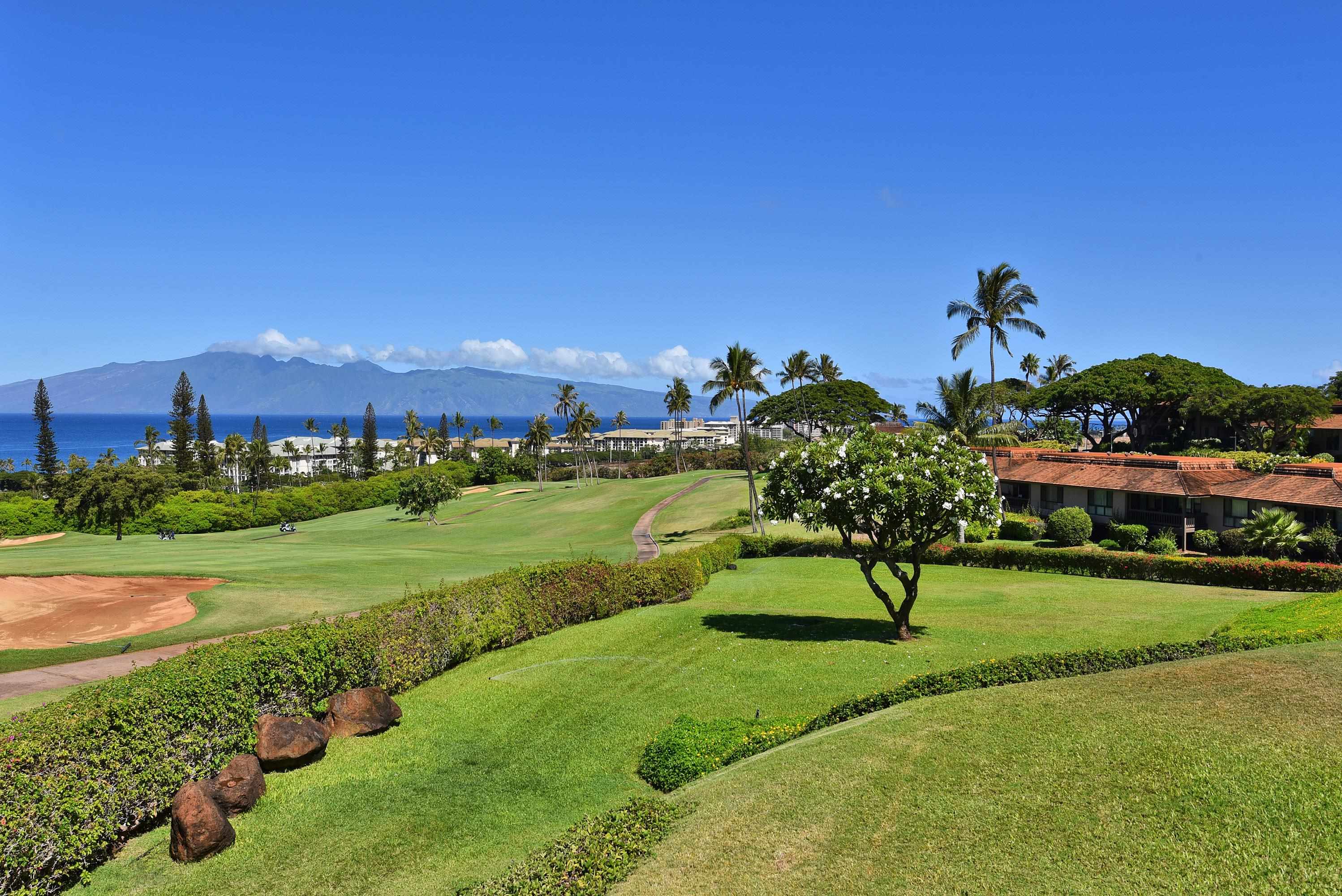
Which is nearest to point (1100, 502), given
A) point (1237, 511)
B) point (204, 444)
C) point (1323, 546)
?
point (1237, 511)

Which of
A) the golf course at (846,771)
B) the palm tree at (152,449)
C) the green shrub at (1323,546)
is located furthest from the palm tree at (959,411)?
the palm tree at (152,449)

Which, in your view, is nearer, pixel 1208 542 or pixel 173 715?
pixel 173 715

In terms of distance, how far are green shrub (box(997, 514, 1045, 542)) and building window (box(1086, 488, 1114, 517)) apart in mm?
3257

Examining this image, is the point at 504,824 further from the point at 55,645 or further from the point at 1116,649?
the point at 55,645

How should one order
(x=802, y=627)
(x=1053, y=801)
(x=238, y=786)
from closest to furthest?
(x=1053, y=801), (x=238, y=786), (x=802, y=627)

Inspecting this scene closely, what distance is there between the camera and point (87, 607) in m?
27.4

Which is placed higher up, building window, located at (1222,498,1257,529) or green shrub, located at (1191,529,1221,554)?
building window, located at (1222,498,1257,529)

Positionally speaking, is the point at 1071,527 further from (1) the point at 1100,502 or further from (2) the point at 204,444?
(2) the point at 204,444

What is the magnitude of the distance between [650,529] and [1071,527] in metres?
31.4

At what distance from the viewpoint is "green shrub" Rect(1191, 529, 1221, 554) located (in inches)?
1770

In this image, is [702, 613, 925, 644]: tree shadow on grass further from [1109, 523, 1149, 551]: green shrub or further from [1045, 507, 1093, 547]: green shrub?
[1045, 507, 1093, 547]: green shrub

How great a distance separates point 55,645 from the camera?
23.1m

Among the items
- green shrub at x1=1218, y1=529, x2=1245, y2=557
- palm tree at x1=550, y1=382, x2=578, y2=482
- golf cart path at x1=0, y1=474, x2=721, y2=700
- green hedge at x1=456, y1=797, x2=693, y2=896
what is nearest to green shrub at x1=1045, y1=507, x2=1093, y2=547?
green shrub at x1=1218, y1=529, x2=1245, y2=557

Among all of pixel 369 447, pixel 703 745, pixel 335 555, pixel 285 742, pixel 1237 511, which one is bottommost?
pixel 335 555
